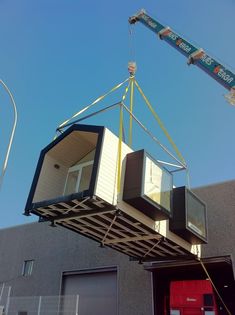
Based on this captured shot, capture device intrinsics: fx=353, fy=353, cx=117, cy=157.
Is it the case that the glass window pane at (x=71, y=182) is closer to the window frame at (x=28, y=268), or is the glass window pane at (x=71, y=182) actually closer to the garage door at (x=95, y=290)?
the garage door at (x=95, y=290)

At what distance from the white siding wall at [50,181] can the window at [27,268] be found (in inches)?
416

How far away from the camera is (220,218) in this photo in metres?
14.8

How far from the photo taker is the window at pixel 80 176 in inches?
455

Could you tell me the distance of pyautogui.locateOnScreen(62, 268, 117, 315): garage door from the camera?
16.5m

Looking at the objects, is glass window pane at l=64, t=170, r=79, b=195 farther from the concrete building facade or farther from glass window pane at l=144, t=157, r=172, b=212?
the concrete building facade

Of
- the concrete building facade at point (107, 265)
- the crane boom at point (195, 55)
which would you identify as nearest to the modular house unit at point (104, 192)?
the concrete building facade at point (107, 265)

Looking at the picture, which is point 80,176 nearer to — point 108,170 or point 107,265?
point 108,170

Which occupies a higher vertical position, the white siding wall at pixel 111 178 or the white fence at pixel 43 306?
the white siding wall at pixel 111 178

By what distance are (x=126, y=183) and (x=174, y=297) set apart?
6534mm

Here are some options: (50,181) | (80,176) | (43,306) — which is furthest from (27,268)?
(80,176)

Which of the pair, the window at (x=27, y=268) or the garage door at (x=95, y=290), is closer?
the garage door at (x=95, y=290)

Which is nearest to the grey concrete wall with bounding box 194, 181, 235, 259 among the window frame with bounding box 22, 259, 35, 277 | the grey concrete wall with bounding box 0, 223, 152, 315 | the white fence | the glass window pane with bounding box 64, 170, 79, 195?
the grey concrete wall with bounding box 0, 223, 152, 315

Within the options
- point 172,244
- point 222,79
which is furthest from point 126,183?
point 222,79

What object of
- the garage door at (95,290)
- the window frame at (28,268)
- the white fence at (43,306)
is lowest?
the white fence at (43,306)
